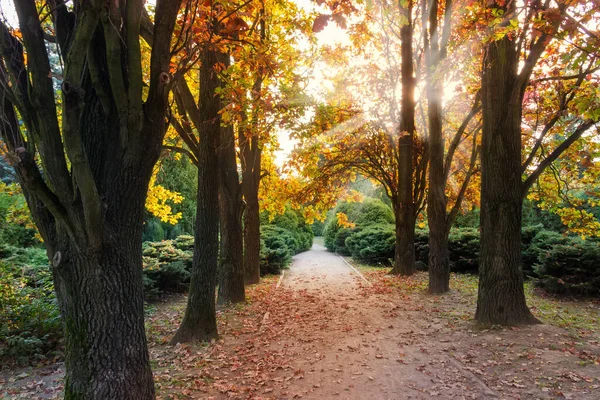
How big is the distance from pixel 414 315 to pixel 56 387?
666cm

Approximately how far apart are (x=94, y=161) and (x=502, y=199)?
6.44m

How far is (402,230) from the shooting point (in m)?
14.6

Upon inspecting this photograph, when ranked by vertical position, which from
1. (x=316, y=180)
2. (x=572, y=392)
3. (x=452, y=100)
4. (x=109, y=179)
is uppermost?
(x=452, y=100)

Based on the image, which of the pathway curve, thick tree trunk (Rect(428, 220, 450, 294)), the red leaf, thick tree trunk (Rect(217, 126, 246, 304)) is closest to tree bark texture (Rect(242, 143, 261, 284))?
thick tree trunk (Rect(217, 126, 246, 304))

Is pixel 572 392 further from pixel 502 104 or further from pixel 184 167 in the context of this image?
pixel 184 167

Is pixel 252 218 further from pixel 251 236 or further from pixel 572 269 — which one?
pixel 572 269

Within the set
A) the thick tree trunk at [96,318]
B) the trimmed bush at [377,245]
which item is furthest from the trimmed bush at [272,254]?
the thick tree trunk at [96,318]

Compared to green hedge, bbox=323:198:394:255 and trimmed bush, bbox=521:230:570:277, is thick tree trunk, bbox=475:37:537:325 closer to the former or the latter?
trimmed bush, bbox=521:230:570:277

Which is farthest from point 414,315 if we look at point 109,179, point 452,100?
point 452,100

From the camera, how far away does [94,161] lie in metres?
3.36

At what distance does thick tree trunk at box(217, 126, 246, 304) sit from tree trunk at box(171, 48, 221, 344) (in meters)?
2.25

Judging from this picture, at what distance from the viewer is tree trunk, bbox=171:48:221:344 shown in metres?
6.98

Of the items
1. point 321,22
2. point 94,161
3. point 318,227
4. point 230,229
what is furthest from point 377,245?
point 318,227

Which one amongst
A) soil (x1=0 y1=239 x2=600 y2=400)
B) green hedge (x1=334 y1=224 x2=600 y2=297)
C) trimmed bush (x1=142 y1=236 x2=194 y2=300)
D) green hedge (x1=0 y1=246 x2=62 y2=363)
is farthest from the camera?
trimmed bush (x1=142 y1=236 x2=194 y2=300)
